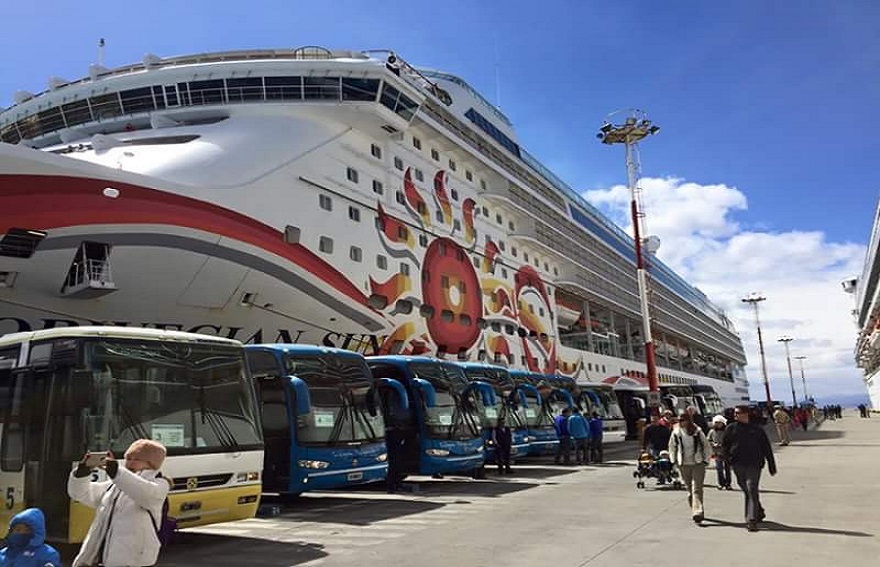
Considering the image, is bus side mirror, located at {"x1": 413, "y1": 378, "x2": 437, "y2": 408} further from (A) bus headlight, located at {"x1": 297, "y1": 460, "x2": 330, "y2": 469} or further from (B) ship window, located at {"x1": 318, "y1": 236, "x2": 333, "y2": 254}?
(B) ship window, located at {"x1": 318, "y1": 236, "x2": 333, "y2": 254}

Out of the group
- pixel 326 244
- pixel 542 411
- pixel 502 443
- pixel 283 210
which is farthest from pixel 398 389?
pixel 326 244

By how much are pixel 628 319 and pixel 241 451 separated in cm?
5515

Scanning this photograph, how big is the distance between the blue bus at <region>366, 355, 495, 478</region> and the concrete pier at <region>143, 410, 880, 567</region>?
0.57 metres

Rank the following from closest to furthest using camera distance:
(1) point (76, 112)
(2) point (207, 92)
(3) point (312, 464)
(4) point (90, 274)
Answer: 1. (3) point (312, 464)
2. (4) point (90, 274)
3. (2) point (207, 92)
4. (1) point (76, 112)

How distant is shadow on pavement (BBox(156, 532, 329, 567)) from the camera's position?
679 cm

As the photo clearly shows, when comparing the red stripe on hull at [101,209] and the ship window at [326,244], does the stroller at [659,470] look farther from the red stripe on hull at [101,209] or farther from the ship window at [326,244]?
the ship window at [326,244]

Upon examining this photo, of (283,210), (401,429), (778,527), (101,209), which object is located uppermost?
(283,210)

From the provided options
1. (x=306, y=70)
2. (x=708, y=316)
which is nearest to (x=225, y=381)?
(x=306, y=70)

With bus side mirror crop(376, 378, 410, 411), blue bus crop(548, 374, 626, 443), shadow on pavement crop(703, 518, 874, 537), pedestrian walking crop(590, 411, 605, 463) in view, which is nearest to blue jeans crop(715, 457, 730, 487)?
shadow on pavement crop(703, 518, 874, 537)

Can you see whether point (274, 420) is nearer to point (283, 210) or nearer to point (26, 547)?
point (26, 547)

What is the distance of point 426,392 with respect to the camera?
13.4 metres

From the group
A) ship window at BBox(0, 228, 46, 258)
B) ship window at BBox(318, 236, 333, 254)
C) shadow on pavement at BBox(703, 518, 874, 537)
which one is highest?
ship window at BBox(318, 236, 333, 254)

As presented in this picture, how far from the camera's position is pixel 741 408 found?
8164mm

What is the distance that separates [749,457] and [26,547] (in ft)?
23.7
